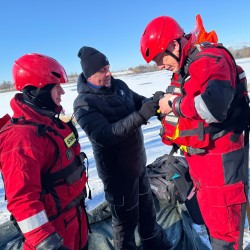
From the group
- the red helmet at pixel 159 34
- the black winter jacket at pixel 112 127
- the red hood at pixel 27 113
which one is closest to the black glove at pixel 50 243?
the red hood at pixel 27 113

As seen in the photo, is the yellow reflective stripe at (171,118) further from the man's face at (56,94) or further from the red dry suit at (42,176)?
the man's face at (56,94)

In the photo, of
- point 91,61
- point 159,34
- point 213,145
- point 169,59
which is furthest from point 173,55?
point 91,61

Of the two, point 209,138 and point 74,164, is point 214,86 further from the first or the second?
point 74,164

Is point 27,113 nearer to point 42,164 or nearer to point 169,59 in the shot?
point 42,164

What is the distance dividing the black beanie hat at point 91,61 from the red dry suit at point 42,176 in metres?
0.71

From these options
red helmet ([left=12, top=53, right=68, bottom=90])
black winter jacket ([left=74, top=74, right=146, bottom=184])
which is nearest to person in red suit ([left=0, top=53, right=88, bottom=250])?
red helmet ([left=12, top=53, right=68, bottom=90])

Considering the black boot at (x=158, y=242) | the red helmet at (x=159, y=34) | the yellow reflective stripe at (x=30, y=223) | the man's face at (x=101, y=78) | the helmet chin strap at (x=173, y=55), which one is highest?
the red helmet at (x=159, y=34)

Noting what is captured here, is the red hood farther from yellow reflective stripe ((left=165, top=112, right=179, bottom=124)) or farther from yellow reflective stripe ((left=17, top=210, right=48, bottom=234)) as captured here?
yellow reflective stripe ((left=165, top=112, right=179, bottom=124))

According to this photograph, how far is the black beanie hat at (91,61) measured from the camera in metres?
2.54

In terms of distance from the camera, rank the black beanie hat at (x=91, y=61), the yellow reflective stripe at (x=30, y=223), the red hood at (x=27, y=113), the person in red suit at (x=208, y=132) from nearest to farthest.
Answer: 1. the yellow reflective stripe at (x=30, y=223)
2. the red hood at (x=27, y=113)
3. the person in red suit at (x=208, y=132)
4. the black beanie hat at (x=91, y=61)

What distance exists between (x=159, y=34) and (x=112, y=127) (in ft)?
2.74

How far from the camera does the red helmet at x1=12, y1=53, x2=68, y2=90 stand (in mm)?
1846

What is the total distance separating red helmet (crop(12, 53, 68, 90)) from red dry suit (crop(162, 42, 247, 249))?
85 cm

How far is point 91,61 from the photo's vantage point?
2545 mm
